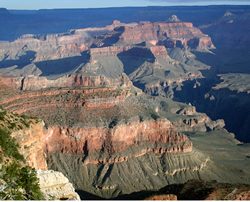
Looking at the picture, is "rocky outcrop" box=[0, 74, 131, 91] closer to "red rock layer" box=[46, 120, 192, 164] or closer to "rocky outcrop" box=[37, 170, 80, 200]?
"red rock layer" box=[46, 120, 192, 164]

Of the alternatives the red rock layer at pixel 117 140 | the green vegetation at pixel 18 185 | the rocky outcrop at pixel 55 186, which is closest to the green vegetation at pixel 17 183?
the green vegetation at pixel 18 185

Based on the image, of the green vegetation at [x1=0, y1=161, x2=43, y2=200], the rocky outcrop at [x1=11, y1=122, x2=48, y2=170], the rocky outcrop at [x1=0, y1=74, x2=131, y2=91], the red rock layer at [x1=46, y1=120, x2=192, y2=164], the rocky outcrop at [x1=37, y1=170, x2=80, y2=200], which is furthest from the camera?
the rocky outcrop at [x1=0, y1=74, x2=131, y2=91]

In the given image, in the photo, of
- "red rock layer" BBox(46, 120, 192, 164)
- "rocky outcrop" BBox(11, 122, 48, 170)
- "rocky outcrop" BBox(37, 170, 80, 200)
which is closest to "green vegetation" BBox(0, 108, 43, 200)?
"rocky outcrop" BBox(37, 170, 80, 200)

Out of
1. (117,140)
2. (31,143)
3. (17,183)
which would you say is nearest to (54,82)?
(117,140)

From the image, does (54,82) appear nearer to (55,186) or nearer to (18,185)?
(55,186)

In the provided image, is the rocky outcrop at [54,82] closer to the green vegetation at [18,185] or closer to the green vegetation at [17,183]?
the green vegetation at [17,183]

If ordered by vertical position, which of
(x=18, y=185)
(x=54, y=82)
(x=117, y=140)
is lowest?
(x=117, y=140)

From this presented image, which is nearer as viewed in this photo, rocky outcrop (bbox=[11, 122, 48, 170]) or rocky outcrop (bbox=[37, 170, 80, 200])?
rocky outcrop (bbox=[37, 170, 80, 200])

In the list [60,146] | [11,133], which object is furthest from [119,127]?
[11,133]

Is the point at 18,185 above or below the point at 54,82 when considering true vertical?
below

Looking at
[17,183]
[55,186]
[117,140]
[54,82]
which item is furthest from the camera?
[54,82]
